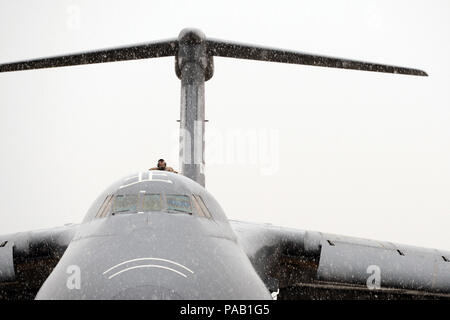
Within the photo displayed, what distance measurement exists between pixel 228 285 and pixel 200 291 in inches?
15.7

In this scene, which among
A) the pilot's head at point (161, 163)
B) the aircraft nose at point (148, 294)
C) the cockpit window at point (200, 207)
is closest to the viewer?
the aircraft nose at point (148, 294)

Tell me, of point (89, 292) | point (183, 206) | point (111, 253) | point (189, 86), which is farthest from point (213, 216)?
point (189, 86)

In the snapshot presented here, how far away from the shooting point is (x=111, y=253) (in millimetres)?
4516

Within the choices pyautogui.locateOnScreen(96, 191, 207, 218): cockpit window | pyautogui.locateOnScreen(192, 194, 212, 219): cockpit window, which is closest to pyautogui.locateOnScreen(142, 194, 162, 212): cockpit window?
pyautogui.locateOnScreen(96, 191, 207, 218): cockpit window

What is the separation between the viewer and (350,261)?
382 inches

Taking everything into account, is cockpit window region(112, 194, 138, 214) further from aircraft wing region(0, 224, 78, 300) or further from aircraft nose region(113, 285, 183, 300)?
aircraft wing region(0, 224, 78, 300)

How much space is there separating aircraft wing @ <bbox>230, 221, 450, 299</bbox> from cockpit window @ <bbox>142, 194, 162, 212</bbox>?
12.2 ft

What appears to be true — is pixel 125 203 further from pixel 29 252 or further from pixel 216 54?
pixel 216 54

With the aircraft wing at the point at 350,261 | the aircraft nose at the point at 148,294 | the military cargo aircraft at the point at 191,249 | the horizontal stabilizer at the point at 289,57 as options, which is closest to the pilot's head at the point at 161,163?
the military cargo aircraft at the point at 191,249

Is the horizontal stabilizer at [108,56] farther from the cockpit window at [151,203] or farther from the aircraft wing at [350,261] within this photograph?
the cockpit window at [151,203]

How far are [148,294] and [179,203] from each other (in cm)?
213

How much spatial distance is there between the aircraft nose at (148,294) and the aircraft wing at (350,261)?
18.0 ft

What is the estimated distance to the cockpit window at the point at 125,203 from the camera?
5619 millimetres
